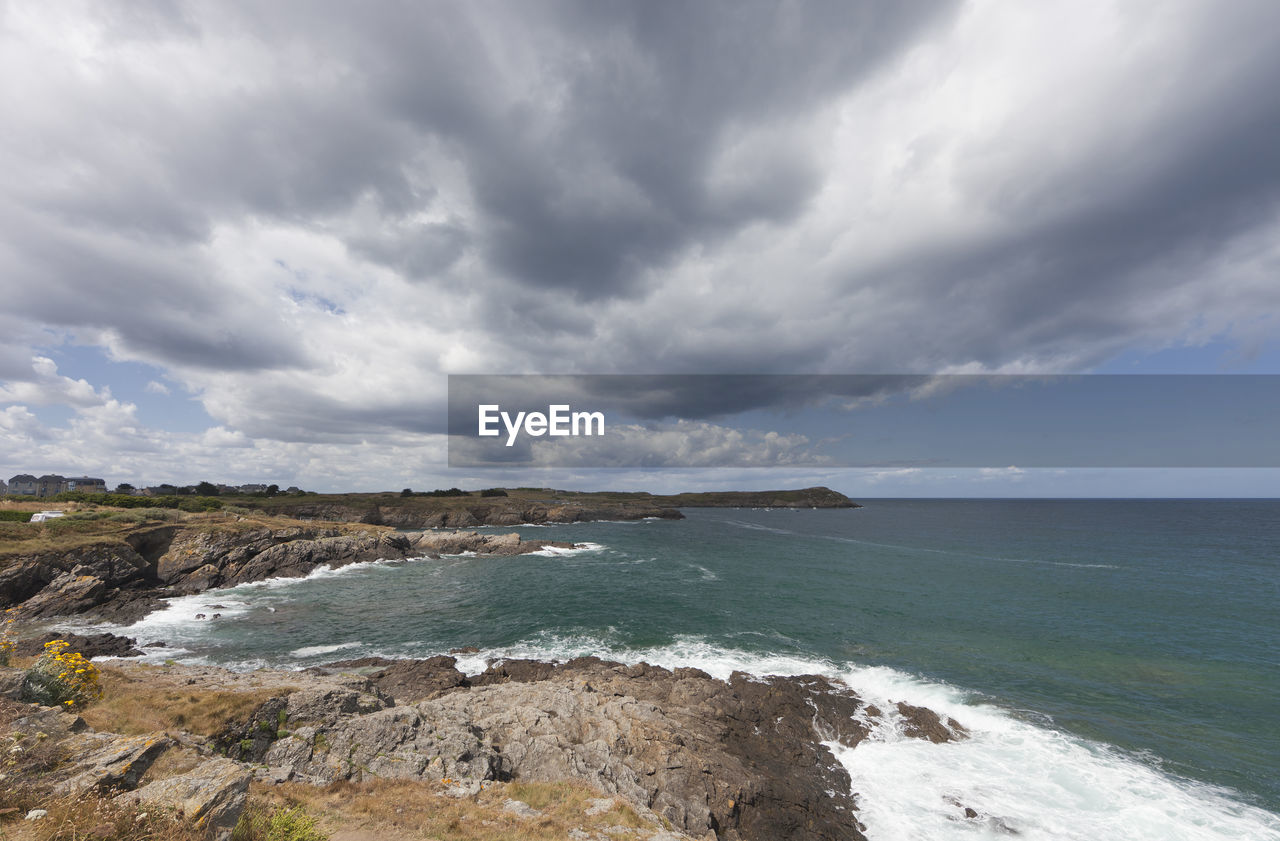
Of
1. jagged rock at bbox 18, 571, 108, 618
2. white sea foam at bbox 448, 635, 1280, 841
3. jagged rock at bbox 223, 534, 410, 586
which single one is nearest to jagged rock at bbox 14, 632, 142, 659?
jagged rock at bbox 18, 571, 108, 618

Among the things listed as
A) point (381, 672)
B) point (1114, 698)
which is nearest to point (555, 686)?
point (381, 672)

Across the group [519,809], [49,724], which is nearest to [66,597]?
[49,724]

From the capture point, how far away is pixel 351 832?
11641 millimetres

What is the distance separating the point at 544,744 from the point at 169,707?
44.6 feet

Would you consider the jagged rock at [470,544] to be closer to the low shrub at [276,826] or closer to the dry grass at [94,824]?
the low shrub at [276,826]

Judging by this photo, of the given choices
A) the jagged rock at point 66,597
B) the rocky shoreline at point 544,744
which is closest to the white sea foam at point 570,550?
the jagged rock at point 66,597

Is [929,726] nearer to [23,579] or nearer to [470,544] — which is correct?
[23,579]

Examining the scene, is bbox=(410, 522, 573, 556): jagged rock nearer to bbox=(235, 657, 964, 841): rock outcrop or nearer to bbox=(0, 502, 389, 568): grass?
bbox=(0, 502, 389, 568): grass

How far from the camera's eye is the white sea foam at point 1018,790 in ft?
56.4

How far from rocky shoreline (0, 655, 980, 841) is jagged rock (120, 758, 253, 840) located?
0.11ft

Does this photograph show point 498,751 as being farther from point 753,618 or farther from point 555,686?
point 753,618

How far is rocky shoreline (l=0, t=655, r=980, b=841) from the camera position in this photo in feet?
35.5

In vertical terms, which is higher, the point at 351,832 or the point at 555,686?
the point at 351,832

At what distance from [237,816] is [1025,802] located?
86.1ft
